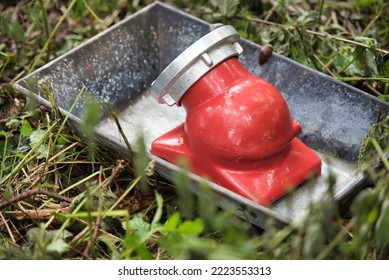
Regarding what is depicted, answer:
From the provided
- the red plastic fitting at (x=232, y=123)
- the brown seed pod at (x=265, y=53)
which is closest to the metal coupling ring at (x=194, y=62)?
the red plastic fitting at (x=232, y=123)

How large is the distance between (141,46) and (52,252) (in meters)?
0.84

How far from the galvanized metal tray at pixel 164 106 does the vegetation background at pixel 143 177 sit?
0.08 meters

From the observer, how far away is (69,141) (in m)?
1.65

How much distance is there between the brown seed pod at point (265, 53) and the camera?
5.72 ft

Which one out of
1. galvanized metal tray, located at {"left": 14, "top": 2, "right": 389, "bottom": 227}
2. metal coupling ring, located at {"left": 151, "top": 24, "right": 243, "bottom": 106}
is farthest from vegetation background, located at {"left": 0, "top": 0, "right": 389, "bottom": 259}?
metal coupling ring, located at {"left": 151, "top": 24, "right": 243, "bottom": 106}

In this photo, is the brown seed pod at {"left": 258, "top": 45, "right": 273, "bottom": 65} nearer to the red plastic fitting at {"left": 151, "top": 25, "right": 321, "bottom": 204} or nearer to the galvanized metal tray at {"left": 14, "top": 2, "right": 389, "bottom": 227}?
the galvanized metal tray at {"left": 14, "top": 2, "right": 389, "bottom": 227}

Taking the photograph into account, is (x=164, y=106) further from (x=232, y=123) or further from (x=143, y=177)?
(x=143, y=177)

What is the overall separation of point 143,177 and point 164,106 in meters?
0.67

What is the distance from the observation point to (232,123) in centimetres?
143

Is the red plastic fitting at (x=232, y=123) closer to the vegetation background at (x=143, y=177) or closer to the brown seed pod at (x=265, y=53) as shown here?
the vegetation background at (x=143, y=177)

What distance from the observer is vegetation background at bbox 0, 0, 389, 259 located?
1087mm

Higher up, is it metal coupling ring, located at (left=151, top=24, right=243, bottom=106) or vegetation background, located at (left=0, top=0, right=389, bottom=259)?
metal coupling ring, located at (left=151, top=24, right=243, bottom=106)

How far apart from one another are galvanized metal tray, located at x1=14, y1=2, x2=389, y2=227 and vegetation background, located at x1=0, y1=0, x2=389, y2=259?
0.27 feet
